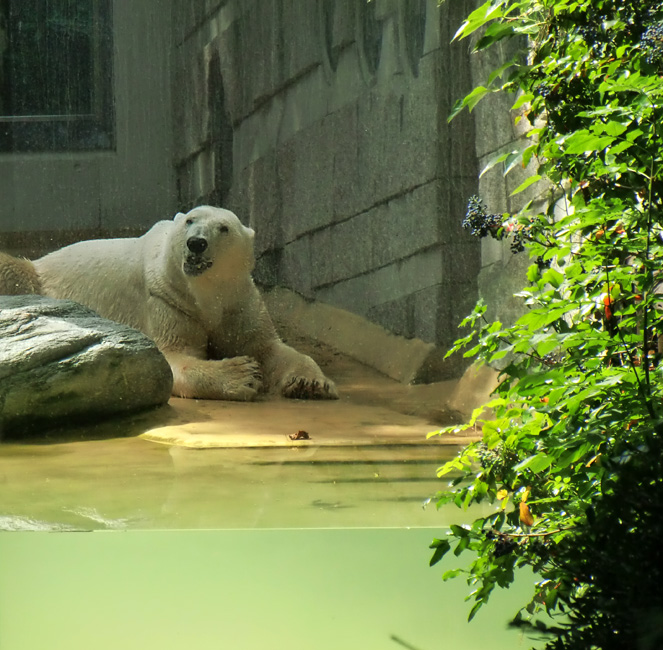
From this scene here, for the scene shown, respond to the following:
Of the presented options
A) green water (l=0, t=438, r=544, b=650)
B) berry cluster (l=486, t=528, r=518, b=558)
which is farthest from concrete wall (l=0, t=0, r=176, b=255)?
berry cluster (l=486, t=528, r=518, b=558)

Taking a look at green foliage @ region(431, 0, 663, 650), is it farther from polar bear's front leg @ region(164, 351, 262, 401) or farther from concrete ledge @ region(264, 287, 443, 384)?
polar bear's front leg @ region(164, 351, 262, 401)

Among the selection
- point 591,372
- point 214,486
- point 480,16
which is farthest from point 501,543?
point 214,486

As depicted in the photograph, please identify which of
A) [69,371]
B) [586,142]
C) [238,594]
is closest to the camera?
[586,142]

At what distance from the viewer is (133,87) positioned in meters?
3.52

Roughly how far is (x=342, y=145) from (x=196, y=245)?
72 centimetres

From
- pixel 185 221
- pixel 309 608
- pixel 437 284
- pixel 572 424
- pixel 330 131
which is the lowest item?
pixel 309 608

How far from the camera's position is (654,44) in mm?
1263

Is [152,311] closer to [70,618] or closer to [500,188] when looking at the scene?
[500,188]

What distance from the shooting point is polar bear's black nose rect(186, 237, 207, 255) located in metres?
3.62

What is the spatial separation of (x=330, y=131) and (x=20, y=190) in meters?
1.28

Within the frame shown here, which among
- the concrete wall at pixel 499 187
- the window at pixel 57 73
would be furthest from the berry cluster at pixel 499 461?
the window at pixel 57 73

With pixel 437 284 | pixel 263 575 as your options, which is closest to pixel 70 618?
pixel 263 575

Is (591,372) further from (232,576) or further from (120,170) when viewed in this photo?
(120,170)

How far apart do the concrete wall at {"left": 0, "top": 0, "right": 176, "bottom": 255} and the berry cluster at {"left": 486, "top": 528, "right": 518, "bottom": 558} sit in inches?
104
